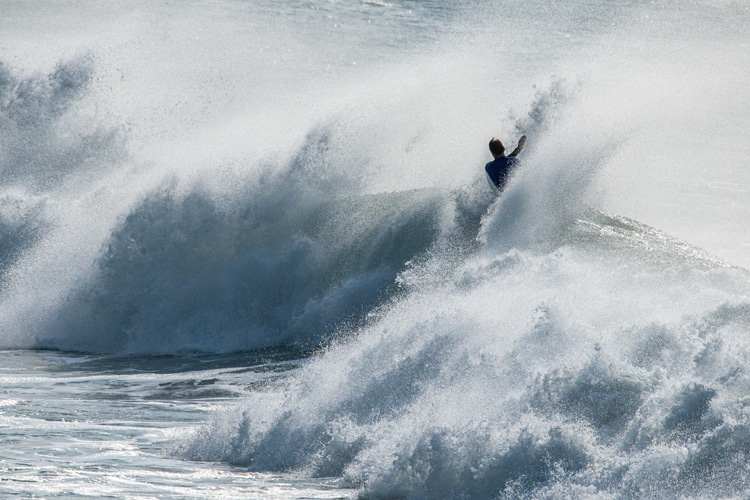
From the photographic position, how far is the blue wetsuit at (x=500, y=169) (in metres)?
13.0

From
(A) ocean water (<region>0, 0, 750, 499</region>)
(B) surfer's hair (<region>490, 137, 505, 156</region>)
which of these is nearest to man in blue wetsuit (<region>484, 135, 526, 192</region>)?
(B) surfer's hair (<region>490, 137, 505, 156</region>)

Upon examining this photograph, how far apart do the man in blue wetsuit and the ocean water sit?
31 centimetres

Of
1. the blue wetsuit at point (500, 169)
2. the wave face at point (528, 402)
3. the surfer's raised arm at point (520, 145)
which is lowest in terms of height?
the wave face at point (528, 402)

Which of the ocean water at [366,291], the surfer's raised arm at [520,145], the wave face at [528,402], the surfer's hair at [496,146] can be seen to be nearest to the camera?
the wave face at [528,402]

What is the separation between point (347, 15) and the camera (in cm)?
4903

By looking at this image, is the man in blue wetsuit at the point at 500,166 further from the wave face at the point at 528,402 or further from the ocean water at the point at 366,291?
the wave face at the point at 528,402

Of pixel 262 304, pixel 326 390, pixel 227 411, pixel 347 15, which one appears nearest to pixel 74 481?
pixel 227 411

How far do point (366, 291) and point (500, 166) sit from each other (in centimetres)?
287

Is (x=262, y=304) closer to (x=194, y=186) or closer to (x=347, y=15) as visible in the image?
(x=194, y=186)

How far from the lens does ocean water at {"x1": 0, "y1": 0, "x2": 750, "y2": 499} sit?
6.61 m

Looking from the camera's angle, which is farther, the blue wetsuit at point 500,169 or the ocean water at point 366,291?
the blue wetsuit at point 500,169

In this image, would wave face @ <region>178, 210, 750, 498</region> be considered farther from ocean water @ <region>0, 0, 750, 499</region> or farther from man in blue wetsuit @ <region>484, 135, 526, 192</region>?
man in blue wetsuit @ <region>484, 135, 526, 192</region>

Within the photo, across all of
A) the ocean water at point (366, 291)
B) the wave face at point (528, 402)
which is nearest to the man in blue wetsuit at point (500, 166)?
the ocean water at point (366, 291)

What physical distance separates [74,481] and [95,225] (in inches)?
360
